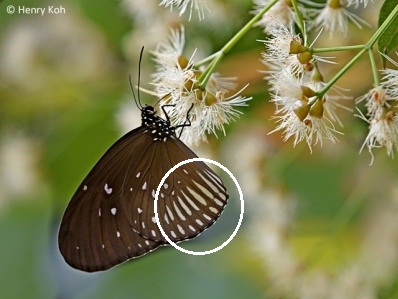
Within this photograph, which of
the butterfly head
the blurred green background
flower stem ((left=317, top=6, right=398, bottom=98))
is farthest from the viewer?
the blurred green background

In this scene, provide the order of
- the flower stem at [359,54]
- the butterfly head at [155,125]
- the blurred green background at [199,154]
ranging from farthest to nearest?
the blurred green background at [199,154] < the butterfly head at [155,125] < the flower stem at [359,54]

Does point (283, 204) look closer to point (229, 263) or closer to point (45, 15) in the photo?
point (229, 263)

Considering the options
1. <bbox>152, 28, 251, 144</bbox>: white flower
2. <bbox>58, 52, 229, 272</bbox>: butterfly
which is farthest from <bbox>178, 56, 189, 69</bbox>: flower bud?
<bbox>58, 52, 229, 272</bbox>: butterfly

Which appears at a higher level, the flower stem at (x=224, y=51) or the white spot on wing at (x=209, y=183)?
the flower stem at (x=224, y=51)

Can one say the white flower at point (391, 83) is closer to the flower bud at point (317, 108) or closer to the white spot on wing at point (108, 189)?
the flower bud at point (317, 108)

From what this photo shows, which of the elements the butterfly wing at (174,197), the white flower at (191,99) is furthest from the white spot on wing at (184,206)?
the white flower at (191,99)

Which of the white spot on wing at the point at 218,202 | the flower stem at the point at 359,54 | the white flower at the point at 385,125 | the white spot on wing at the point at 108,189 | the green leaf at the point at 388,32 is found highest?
the white spot on wing at the point at 108,189

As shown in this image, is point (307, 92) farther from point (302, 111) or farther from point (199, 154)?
point (199, 154)

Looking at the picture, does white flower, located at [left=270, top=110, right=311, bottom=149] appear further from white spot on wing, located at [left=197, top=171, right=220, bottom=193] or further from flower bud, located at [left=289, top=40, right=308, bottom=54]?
white spot on wing, located at [left=197, top=171, right=220, bottom=193]

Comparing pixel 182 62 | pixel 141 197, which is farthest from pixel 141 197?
pixel 182 62
